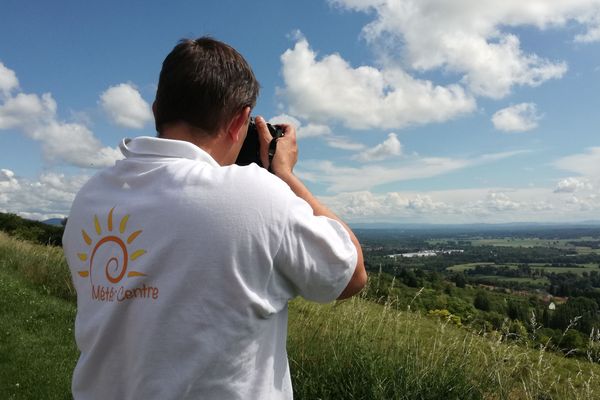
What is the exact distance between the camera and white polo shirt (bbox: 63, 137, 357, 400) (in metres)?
1.04

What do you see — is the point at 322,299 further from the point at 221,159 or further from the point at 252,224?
the point at 221,159

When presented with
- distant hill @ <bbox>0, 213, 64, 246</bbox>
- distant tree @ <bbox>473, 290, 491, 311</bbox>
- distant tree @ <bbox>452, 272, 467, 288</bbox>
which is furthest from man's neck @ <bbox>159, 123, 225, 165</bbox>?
distant hill @ <bbox>0, 213, 64, 246</bbox>

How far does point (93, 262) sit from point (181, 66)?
57 cm

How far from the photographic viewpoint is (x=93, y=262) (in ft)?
4.00

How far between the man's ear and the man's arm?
0.15 metres

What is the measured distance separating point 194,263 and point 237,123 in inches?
18.2

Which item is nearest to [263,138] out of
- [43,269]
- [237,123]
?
[237,123]

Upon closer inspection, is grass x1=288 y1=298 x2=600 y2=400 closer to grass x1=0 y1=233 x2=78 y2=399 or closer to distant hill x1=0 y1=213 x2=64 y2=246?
grass x1=0 y1=233 x2=78 y2=399

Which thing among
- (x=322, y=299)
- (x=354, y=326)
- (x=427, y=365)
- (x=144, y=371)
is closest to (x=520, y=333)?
(x=427, y=365)

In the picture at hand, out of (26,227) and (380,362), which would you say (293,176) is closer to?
(380,362)

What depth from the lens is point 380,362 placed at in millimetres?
4078

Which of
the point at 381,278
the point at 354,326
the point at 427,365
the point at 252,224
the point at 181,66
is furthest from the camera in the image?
the point at 381,278

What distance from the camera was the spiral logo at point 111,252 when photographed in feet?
3.67

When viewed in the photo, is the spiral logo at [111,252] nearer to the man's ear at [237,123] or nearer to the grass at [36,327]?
the man's ear at [237,123]
